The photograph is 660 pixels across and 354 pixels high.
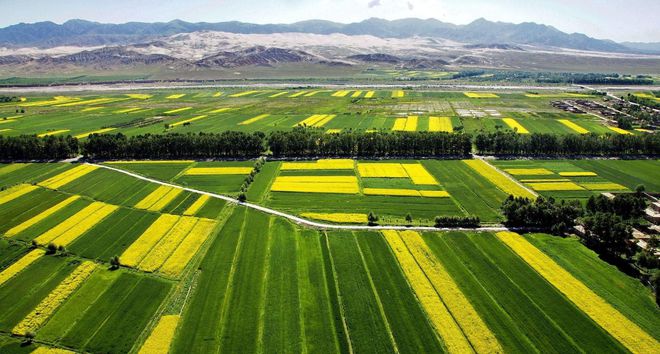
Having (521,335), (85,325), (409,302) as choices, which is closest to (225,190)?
(85,325)

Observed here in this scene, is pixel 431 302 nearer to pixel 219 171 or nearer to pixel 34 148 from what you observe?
pixel 219 171

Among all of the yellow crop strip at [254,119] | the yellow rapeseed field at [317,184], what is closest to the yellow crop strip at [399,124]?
the yellow crop strip at [254,119]

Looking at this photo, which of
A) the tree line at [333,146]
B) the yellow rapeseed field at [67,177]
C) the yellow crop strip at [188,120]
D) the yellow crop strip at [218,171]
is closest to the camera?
the yellow rapeseed field at [67,177]

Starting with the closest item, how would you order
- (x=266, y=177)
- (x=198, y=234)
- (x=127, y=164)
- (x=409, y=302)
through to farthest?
1. (x=409, y=302)
2. (x=198, y=234)
3. (x=266, y=177)
4. (x=127, y=164)

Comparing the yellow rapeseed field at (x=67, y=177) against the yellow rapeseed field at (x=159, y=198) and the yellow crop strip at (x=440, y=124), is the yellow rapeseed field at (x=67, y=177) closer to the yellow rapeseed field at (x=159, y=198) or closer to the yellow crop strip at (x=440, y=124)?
the yellow rapeseed field at (x=159, y=198)

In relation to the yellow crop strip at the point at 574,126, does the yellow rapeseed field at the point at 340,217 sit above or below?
below

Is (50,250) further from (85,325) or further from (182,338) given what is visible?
(182,338)

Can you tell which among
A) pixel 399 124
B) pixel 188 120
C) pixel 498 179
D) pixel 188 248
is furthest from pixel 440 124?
pixel 188 248
